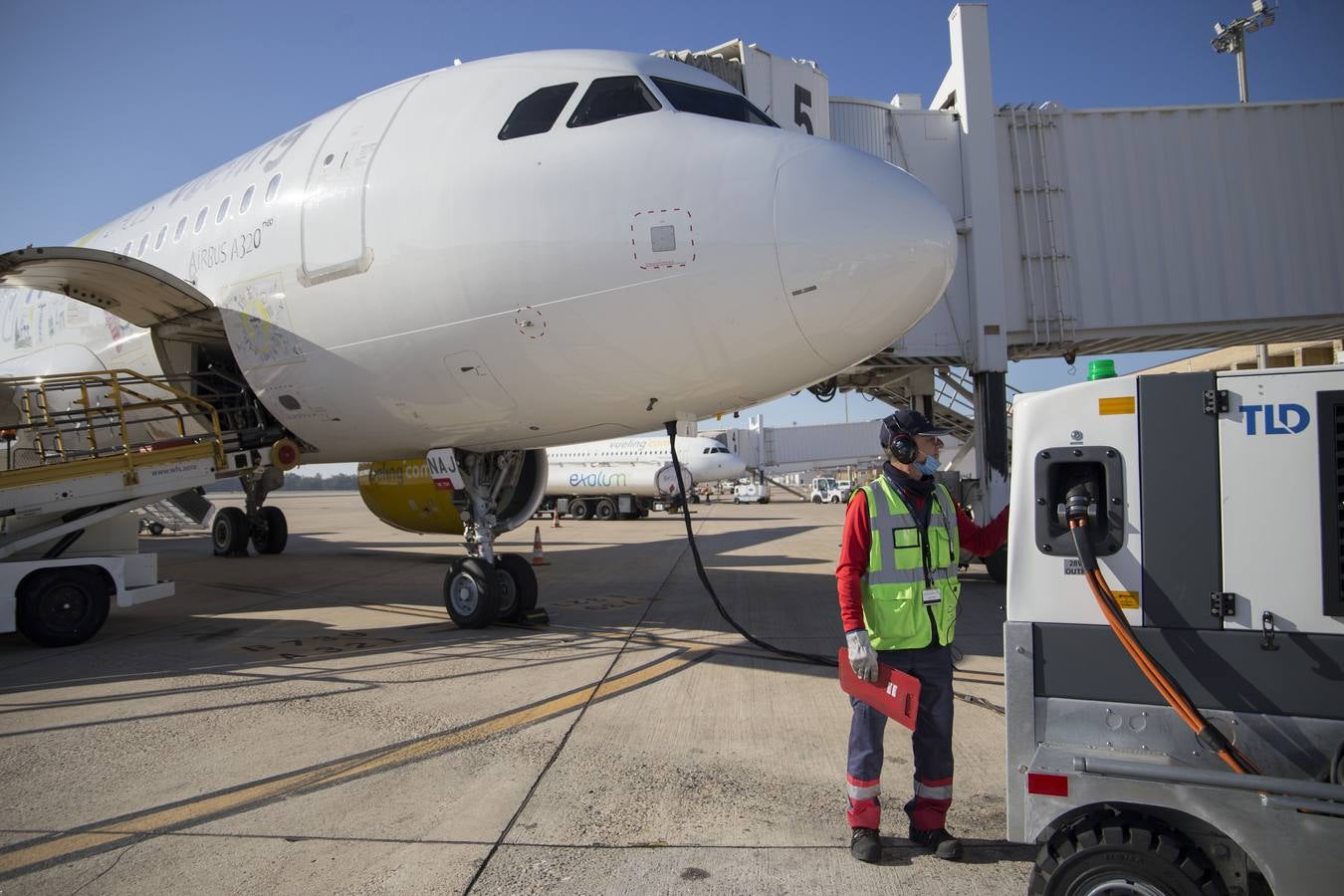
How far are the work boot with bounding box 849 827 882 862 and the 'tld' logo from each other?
1999 millimetres

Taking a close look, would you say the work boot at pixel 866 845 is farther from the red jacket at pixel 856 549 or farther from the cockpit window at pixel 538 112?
the cockpit window at pixel 538 112

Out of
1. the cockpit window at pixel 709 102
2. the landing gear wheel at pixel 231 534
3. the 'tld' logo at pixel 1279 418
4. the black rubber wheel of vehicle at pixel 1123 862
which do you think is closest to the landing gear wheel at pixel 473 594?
the cockpit window at pixel 709 102

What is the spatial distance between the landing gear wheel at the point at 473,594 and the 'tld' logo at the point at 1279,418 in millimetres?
6595

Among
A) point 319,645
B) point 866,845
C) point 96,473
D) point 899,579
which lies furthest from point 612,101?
point 96,473

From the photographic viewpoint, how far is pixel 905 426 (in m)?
3.77

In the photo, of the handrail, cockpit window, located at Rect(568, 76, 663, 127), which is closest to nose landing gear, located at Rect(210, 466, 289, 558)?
the handrail

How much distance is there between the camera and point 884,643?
3566 millimetres

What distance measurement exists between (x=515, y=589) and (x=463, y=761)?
3858 mm

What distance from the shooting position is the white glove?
11.3ft

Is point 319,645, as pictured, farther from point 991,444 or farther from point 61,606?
→ point 991,444

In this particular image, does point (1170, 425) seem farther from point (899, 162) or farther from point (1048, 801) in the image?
point (899, 162)

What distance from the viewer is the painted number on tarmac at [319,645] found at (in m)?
7.45

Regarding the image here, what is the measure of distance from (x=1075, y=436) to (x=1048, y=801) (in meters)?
1.17

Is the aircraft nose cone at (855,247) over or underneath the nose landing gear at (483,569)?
over
